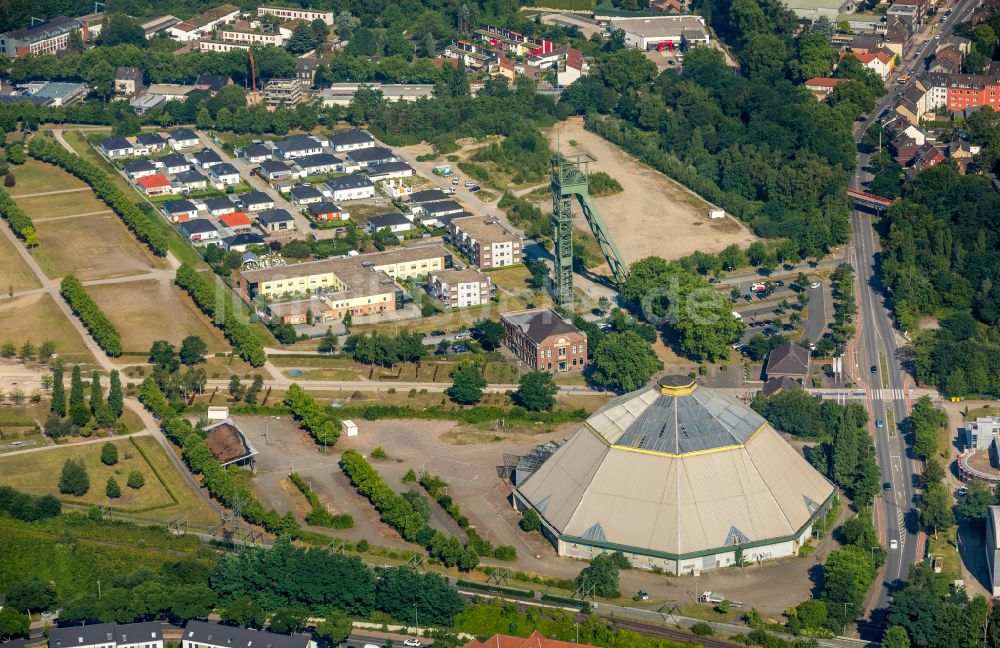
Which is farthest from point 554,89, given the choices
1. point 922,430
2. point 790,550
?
point 790,550

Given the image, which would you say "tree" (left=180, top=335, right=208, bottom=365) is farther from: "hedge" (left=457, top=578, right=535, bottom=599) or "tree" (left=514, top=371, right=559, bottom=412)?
"hedge" (left=457, top=578, right=535, bottom=599)

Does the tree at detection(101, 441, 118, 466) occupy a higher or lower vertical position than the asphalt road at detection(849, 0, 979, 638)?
higher

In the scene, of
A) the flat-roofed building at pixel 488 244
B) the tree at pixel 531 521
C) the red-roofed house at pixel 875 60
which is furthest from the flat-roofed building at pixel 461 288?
the red-roofed house at pixel 875 60

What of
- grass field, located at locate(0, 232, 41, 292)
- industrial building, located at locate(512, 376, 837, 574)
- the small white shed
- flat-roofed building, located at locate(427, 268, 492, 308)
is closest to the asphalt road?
industrial building, located at locate(512, 376, 837, 574)

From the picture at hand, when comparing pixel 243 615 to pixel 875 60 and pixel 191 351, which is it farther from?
pixel 875 60

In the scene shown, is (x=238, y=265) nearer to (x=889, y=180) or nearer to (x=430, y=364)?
(x=430, y=364)

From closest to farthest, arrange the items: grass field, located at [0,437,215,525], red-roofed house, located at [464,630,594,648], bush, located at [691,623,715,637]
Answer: red-roofed house, located at [464,630,594,648] → bush, located at [691,623,715,637] → grass field, located at [0,437,215,525]

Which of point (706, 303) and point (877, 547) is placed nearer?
point (877, 547)
